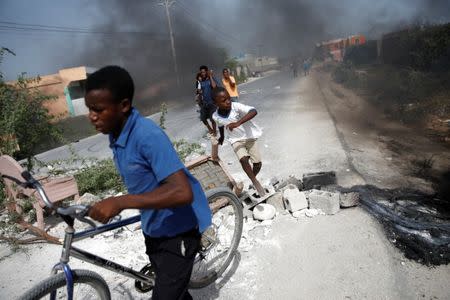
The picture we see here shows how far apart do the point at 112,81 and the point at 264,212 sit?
8.89ft

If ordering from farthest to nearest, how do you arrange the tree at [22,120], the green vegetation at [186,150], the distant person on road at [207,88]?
the distant person on road at [207,88] < the green vegetation at [186,150] < the tree at [22,120]

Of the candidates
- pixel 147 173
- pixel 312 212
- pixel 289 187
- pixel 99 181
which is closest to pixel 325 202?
pixel 312 212

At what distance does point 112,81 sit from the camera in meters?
1.61

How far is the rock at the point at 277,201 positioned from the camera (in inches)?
162

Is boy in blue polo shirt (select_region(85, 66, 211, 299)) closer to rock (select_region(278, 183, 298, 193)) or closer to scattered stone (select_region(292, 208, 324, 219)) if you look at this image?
scattered stone (select_region(292, 208, 324, 219))

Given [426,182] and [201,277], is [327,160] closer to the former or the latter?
[426,182]

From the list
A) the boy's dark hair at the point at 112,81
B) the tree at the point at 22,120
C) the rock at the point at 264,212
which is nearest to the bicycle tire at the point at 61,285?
the boy's dark hair at the point at 112,81

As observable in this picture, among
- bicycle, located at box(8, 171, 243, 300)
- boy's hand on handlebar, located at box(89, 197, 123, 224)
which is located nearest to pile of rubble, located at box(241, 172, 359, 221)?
bicycle, located at box(8, 171, 243, 300)

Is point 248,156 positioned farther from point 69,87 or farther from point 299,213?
point 69,87

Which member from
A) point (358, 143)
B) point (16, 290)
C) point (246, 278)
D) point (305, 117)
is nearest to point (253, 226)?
point (246, 278)

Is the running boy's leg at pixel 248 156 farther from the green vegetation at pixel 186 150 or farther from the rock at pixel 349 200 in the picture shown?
the green vegetation at pixel 186 150

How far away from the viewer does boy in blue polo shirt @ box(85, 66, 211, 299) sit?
157 cm

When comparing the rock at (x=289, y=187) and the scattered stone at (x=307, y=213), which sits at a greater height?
the rock at (x=289, y=187)

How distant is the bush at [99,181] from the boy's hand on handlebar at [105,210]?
402 cm
